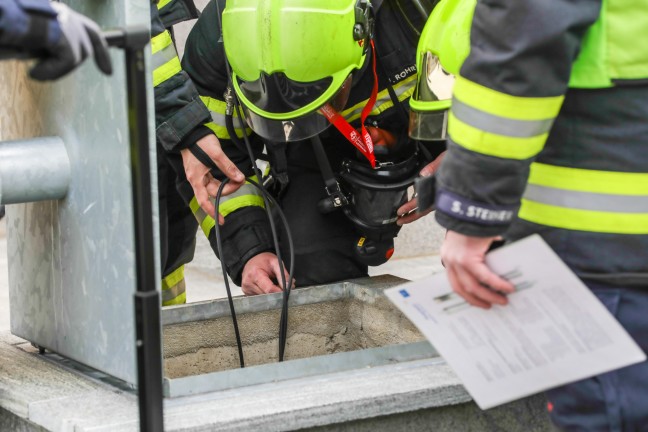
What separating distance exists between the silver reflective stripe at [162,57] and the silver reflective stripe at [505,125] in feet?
5.11

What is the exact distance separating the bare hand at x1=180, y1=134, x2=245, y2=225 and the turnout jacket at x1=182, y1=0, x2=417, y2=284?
0.08 metres

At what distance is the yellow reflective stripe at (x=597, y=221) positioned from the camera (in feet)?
6.09

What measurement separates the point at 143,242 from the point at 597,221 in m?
0.78

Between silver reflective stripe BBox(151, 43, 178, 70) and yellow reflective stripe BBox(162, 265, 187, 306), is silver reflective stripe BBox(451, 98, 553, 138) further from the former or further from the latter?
yellow reflective stripe BBox(162, 265, 187, 306)

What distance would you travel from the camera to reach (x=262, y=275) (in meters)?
3.53

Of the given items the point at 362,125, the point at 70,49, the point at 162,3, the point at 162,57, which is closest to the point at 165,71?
the point at 162,57

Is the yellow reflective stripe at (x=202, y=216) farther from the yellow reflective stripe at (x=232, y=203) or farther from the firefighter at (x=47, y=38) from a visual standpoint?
the firefighter at (x=47, y=38)

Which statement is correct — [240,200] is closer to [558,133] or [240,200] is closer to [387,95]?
[387,95]

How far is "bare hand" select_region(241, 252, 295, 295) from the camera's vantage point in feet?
11.5

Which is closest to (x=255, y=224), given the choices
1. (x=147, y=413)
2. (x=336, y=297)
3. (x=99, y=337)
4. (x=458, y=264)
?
(x=336, y=297)

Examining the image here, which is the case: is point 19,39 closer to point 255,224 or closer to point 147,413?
point 147,413

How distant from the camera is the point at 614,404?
1.83 meters

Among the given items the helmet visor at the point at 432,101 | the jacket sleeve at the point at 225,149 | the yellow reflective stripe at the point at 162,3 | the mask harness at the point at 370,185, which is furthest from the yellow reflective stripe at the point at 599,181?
the yellow reflective stripe at the point at 162,3

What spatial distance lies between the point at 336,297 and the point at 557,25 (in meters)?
1.90
